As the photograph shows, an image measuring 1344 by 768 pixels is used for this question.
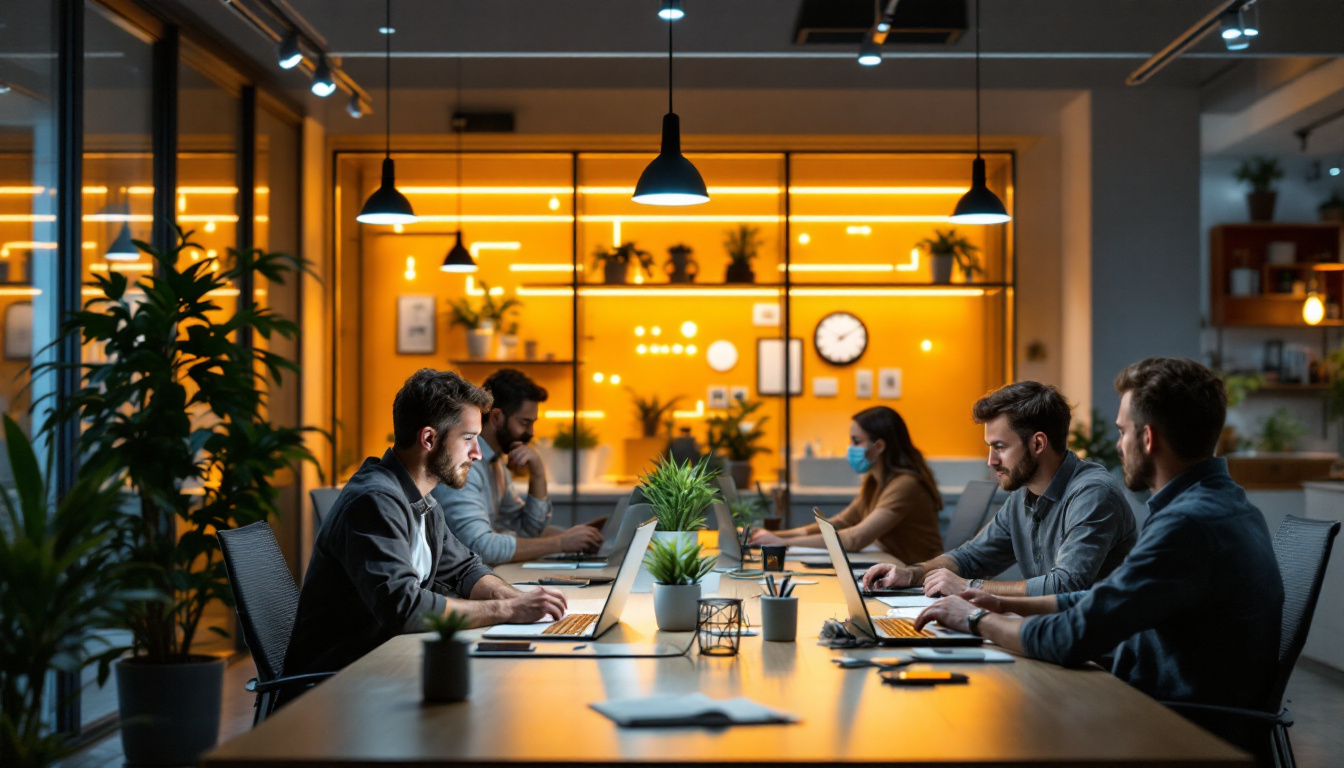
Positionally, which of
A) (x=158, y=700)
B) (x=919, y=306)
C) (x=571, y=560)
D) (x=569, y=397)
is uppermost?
(x=919, y=306)

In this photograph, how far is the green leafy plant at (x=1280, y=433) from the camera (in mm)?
9524

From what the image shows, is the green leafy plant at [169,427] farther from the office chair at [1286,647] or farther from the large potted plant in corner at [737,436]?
the large potted plant in corner at [737,436]

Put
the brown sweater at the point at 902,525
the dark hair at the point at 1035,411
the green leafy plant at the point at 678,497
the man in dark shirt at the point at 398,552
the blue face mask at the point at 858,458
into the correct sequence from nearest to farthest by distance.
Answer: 1. the man in dark shirt at the point at 398,552
2. the dark hair at the point at 1035,411
3. the green leafy plant at the point at 678,497
4. the brown sweater at the point at 902,525
5. the blue face mask at the point at 858,458

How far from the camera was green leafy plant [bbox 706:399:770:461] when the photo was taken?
7531mm

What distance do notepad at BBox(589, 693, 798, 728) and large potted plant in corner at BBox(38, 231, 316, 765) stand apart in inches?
105

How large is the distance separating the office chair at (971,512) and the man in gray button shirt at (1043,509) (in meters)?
1.30

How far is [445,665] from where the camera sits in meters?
1.85

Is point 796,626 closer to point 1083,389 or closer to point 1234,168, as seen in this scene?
point 1083,389

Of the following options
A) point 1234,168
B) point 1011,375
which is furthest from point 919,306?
point 1234,168

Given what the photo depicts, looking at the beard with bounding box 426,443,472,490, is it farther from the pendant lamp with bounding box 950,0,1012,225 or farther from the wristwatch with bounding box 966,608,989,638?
the pendant lamp with bounding box 950,0,1012,225

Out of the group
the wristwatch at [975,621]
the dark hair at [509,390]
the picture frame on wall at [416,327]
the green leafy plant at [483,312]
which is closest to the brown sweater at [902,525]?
the dark hair at [509,390]

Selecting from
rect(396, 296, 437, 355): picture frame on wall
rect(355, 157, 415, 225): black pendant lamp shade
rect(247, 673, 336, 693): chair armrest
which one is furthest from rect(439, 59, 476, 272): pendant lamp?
rect(247, 673, 336, 693): chair armrest

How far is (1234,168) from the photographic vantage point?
411 inches

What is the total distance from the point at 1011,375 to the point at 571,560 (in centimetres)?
430
